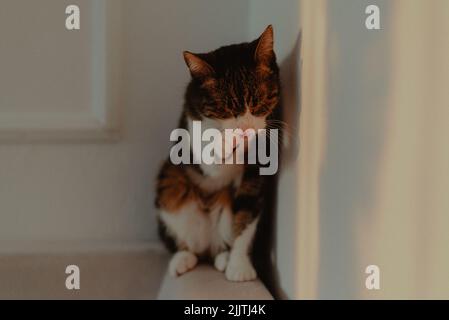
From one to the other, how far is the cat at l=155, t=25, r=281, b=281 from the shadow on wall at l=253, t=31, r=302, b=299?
26mm

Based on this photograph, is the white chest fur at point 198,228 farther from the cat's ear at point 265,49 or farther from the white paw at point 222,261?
the cat's ear at point 265,49

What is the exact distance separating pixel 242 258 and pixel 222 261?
0.05 metres

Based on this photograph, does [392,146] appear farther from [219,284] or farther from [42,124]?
[42,124]

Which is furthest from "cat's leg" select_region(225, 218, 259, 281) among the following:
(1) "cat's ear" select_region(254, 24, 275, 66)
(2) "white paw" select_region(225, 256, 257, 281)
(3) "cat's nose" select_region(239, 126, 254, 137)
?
(1) "cat's ear" select_region(254, 24, 275, 66)

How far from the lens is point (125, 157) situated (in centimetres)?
117

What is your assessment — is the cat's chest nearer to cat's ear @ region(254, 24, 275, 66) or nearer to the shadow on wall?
A: the shadow on wall

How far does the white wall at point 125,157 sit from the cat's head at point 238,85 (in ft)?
0.87

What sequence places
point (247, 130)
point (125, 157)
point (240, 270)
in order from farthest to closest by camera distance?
Answer: point (125, 157) → point (240, 270) → point (247, 130)

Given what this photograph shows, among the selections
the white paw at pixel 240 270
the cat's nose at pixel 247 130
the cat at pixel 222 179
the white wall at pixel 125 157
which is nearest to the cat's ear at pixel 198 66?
the cat at pixel 222 179

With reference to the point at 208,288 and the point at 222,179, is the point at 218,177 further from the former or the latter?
the point at 208,288

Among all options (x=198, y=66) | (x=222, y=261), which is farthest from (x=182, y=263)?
(x=198, y=66)

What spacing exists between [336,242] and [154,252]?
61 cm

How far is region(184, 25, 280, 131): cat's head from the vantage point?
0.86m
